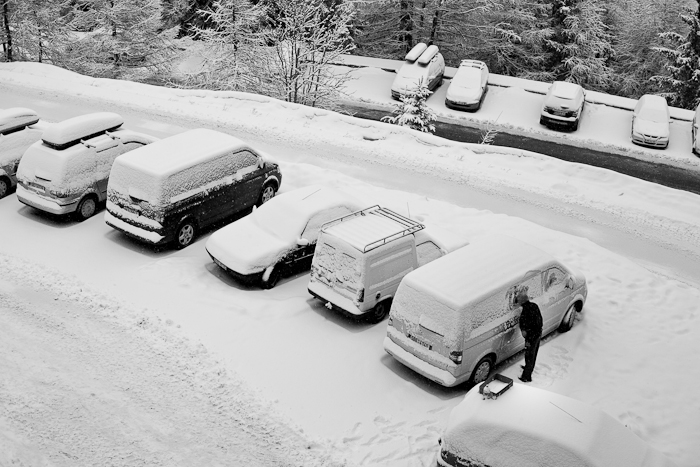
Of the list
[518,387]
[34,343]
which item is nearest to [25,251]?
[34,343]

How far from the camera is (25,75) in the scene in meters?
24.1

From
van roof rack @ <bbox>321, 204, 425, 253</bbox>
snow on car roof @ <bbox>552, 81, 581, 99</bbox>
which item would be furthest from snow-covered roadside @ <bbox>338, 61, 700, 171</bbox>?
van roof rack @ <bbox>321, 204, 425, 253</bbox>

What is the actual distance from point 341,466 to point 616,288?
743 centimetres

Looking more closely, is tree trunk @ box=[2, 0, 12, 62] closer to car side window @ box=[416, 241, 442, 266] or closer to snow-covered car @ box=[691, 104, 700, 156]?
car side window @ box=[416, 241, 442, 266]

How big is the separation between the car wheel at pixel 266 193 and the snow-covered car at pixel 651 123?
1735 cm

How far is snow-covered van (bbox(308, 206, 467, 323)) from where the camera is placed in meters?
11.2

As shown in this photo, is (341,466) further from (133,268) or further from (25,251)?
(25,251)

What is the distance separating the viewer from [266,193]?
605 inches

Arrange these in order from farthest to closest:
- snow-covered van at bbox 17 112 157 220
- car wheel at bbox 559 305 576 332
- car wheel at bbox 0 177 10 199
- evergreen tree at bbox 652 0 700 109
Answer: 1. evergreen tree at bbox 652 0 700 109
2. car wheel at bbox 0 177 10 199
3. snow-covered van at bbox 17 112 157 220
4. car wheel at bbox 559 305 576 332

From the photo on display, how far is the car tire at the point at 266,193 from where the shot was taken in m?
15.2

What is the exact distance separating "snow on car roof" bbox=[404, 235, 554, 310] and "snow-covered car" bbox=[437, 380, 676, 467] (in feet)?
6.74

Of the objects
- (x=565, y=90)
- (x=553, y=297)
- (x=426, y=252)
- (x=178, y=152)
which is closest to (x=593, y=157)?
(x=565, y=90)

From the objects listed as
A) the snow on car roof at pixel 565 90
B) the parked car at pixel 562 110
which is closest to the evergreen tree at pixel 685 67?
the snow on car roof at pixel 565 90

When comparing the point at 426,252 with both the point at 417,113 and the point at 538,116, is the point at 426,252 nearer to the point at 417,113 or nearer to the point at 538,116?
the point at 417,113
